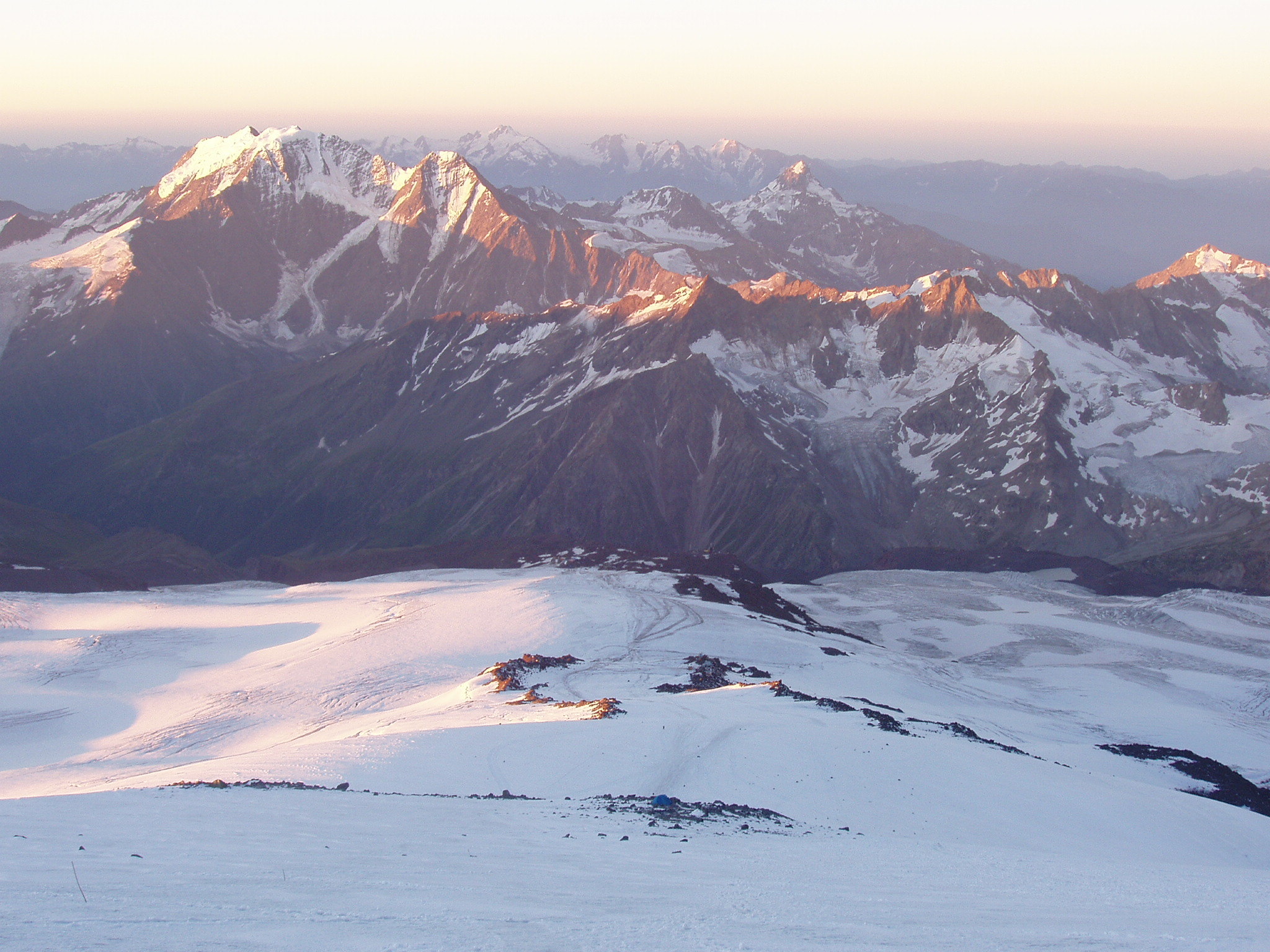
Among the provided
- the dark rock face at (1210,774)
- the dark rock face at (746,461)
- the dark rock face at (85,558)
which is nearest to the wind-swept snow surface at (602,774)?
the dark rock face at (1210,774)

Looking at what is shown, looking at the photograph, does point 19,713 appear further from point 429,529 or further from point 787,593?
point 429,529

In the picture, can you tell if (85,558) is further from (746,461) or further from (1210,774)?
(1210,774)

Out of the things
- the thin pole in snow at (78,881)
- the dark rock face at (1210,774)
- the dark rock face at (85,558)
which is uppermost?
the thin pole in snow at (78,881)

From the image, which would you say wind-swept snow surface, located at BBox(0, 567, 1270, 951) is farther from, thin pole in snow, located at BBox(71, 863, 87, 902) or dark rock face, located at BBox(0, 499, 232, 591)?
dark rock face, located at BBox(0, 499, 232, 591)

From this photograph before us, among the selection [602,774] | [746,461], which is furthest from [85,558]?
[602,774]

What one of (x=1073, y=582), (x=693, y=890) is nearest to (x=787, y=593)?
(x=1073, y=582)

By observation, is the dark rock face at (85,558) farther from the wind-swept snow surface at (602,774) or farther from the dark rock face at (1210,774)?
the dark rock face at (1210,774)

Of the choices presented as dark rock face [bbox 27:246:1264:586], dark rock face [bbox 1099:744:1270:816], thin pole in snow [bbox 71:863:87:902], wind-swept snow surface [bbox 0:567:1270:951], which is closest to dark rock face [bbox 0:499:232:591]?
dark rock face [bbox 27:246:1264:586]

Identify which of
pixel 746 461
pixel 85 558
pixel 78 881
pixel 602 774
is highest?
pixel 78 881
